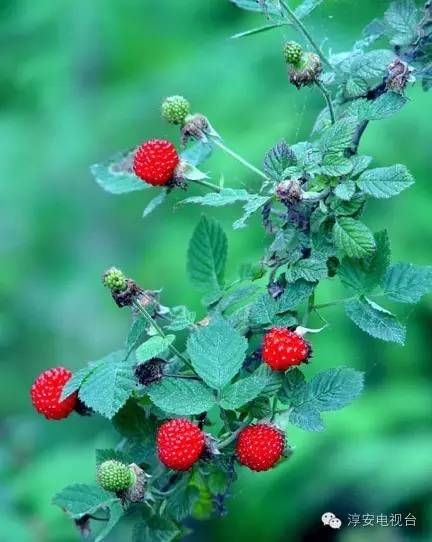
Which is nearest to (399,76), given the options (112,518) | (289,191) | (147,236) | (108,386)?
(289,191)

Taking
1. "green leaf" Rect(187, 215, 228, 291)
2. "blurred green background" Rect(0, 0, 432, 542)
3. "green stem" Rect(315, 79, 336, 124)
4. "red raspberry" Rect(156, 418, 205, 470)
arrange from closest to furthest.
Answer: "red raspberry" Rect(156, 418, 205, 470) → "green stem" Rect(315, 79, 336, 124) → "green leaf" Rect(187, 215, 228, 291) → "blurred green background" Rect(0, 0, 432, 542)

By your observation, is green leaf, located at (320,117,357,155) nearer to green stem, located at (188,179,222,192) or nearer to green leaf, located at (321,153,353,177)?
green leaf, located at (321,153,353,177)

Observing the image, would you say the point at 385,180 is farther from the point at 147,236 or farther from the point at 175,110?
the point at 147,236

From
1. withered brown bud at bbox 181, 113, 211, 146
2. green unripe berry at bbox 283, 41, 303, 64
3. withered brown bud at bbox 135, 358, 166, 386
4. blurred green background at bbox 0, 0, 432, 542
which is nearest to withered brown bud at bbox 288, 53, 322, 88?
green unripe berry at bbox 283, 41, 303, 64

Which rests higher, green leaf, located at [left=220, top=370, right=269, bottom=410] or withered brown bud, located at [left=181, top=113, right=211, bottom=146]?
withered brown bud, located at [left=181, top=113, right=211, bottom=146]

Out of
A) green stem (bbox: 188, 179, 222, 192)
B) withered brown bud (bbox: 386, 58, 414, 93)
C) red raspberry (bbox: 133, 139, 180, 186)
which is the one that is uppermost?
red raspberry (bbox: 133, 139, 180, 186)

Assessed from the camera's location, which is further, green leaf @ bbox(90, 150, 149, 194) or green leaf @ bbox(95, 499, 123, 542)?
green leaf @ bbox(90, 150, 149, 194)

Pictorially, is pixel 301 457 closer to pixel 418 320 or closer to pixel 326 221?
pixel 418 320
